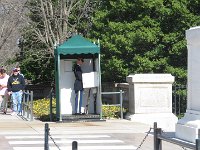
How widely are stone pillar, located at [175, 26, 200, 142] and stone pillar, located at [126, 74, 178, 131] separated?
19.6 feet

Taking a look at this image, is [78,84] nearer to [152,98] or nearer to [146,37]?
[152,98]

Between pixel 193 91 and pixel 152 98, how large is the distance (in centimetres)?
641

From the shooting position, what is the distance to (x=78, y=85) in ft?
64.3

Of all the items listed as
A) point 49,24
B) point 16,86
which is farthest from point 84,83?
point 49,24

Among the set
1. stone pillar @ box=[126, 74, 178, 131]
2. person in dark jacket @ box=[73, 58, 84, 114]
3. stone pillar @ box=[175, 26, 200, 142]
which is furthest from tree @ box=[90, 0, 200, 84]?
stone pillar @ box=[175, 26, 200, 142]

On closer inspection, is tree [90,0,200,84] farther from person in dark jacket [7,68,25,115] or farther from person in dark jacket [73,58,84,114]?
person in dark jacket [73,58,84,114]

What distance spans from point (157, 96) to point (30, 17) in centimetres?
1442

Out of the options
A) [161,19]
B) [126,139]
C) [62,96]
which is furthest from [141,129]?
[161,19]

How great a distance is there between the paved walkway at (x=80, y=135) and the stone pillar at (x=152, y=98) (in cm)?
74

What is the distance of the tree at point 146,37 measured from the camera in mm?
26312

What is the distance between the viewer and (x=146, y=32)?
26.5 m

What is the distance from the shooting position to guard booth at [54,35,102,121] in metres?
19.5

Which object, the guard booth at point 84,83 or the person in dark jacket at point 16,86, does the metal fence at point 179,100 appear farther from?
the person in dark jacket at point 16,86

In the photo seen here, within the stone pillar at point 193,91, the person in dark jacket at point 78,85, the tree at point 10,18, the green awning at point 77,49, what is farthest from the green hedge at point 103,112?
the tree at point 10,18
